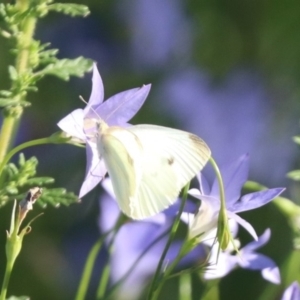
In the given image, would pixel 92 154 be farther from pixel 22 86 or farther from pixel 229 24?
pixel 229 24

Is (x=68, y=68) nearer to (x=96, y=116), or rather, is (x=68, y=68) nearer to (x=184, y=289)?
(x=96, y=116)

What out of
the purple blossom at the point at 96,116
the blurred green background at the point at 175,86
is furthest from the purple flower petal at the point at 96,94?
the blurred green background at the point at 175,86

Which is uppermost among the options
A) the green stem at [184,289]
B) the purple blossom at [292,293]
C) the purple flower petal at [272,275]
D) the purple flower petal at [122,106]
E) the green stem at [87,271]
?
the purple flower petal at [122,106]

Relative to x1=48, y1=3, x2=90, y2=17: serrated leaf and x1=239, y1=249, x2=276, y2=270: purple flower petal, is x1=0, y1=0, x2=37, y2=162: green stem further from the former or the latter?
x1=239, y1=249, x2=276, y2=270: purple flower petal

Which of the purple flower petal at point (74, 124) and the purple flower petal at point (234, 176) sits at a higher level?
the purple flower petal at point (74, 124)

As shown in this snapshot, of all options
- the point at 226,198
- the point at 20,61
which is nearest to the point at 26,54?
the point at 20,61

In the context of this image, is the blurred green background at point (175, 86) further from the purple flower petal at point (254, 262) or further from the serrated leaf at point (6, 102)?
the serrated leaf at point (6, 102)
